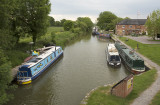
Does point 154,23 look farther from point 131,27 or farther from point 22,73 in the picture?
point 22,73

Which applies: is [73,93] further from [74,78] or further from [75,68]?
[75,68]

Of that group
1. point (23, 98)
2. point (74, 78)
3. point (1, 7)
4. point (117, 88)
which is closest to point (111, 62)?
point (74, 78)

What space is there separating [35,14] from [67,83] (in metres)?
14.8

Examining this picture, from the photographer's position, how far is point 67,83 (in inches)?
677

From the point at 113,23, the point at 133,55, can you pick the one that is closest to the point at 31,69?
the point at 133,55

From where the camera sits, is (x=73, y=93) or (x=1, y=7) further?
(x=1, y=7)

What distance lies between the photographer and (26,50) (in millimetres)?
26562

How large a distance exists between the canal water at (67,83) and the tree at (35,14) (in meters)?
7.77

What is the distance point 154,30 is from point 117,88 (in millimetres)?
33547

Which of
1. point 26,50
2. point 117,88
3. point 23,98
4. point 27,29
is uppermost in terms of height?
point 27,29

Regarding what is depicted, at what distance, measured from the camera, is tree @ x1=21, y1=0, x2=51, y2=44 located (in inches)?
1026

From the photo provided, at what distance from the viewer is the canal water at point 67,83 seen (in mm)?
13805

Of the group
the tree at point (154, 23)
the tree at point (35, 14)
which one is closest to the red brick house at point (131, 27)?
the tree at point (154, 23)

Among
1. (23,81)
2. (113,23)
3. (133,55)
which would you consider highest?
(113,23)
